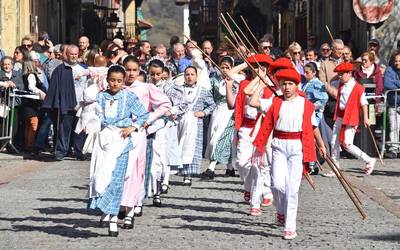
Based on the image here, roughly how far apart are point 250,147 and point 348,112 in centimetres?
401

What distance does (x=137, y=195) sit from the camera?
11531mm

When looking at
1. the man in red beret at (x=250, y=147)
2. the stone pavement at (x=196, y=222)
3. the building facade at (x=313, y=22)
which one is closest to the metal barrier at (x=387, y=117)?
the building facade at (x=313, y=22)

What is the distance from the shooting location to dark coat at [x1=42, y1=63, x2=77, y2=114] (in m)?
20.4

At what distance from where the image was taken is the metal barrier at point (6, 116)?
806 inches

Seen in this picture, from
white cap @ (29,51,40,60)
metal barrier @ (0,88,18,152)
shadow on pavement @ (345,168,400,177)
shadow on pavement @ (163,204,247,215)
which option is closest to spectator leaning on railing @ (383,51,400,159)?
shadow on pavement @ (345,168,400,177)

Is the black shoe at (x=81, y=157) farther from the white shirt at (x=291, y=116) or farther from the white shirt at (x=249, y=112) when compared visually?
the white shirt at (x=291, y=116)

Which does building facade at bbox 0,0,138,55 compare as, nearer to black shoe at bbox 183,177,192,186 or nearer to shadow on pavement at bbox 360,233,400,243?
black shoe at bbox 183,177,192,186

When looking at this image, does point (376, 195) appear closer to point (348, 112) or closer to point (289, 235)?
point (348, 112)

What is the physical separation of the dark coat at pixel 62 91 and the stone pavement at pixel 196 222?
4.32m

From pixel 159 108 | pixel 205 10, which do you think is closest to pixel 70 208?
pixel 159 108

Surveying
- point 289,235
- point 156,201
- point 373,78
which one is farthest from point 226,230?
point 373,78

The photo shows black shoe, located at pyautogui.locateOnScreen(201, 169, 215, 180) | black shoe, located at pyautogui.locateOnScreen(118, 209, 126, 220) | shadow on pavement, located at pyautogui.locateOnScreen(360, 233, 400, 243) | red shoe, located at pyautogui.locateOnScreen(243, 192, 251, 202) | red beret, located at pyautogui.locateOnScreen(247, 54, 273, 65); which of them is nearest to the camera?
shadow on pavement, located at pyautogui.locateOnScreen(360, 233, 400, 243)

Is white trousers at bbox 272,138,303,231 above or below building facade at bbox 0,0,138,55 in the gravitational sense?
below

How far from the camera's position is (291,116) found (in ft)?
36.0
